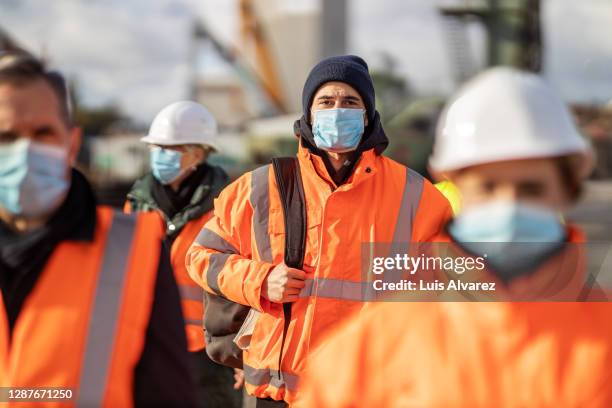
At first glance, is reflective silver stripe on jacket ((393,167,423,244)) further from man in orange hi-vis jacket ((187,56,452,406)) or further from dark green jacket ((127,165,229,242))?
dark green jacket ((127,165,229,242))

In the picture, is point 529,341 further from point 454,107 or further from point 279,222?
point 279,222

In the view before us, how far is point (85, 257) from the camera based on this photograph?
1.19 meters

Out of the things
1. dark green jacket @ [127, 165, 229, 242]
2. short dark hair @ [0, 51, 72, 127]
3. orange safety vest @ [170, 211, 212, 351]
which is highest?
short dark hair @ [0, 51, 72, 127]

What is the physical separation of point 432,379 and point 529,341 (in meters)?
0.17

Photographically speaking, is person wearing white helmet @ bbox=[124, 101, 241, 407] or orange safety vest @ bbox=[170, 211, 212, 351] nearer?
orange safety vest @ bbox=[170, 211, 212, 351]

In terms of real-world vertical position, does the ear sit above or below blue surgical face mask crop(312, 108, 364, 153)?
above

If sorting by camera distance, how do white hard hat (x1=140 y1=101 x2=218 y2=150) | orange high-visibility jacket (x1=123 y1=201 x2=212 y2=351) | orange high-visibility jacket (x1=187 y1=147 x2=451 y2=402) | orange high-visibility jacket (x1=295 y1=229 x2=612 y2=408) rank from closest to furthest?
orange high-visibility jacket (x1=295 y1=229 x2=612 y2=408) → orange high-visibility jacket (x1=187 y1=147 x2=451 y2=402) → orange high-visibility jacket (x1=123 y1=201 x2=212 y2=351) → white hard hat (x1=140 y1=101 x2=218 y2=150)

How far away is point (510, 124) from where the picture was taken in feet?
3.41

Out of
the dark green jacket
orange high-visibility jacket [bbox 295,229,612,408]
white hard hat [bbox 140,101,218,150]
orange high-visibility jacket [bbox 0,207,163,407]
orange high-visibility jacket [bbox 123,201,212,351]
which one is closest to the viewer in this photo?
orange high-visibility jacket [bbox 295,229,612,408]

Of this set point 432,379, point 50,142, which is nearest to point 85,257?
point 50,142

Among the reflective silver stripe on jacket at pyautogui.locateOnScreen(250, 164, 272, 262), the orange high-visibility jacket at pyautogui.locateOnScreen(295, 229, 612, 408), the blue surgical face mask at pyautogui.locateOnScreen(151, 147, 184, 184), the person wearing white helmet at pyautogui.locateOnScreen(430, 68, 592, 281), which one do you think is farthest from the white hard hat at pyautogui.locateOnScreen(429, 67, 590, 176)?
the blue surgical face mask at pyautogui.locateOnScreen(151, 147, 184, 184)

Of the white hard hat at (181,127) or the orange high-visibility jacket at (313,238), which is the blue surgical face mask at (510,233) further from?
the white hard hat at (181,127)

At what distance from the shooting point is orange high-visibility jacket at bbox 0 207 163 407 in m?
1.15

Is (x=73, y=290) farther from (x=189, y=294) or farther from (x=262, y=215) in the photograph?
(x=189, y=294)
